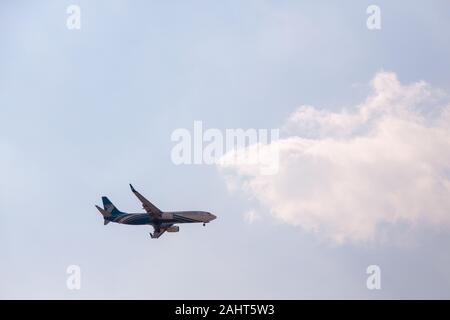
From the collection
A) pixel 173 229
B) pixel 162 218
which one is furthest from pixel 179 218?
pixel 173 229

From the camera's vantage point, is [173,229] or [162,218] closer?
[162,218]

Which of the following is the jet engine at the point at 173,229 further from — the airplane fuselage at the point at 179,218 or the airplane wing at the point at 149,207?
the airplane wing at the point at 149,207

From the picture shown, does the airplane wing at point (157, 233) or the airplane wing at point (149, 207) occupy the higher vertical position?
the airplane wing at point (149, 207)

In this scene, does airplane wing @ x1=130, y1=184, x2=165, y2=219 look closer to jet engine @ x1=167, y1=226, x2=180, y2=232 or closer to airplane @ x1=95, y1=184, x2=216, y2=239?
airplane @ x1=95, y1=184, x2=216, y2=239

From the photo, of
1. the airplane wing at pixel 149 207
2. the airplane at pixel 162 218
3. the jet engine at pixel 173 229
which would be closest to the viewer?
the airplane wing at pixel 149 207

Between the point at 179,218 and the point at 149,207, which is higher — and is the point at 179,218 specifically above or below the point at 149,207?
below

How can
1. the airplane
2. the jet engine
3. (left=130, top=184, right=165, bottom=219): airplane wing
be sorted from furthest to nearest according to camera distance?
1. the jet engine
2. the airplane
3. (left=130, top=184, right=165, bottom=219): airplane wing

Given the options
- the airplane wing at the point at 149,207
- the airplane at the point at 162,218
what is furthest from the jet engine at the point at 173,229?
the airplane wing at the point at 149,207

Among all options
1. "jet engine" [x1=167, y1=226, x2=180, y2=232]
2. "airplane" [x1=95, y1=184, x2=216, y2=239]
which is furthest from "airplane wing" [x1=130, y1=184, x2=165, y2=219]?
"jet engine" [x1=167, y1=226, x2=180, y2=232]

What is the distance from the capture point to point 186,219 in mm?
189750

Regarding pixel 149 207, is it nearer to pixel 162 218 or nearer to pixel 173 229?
pixel 162 218
